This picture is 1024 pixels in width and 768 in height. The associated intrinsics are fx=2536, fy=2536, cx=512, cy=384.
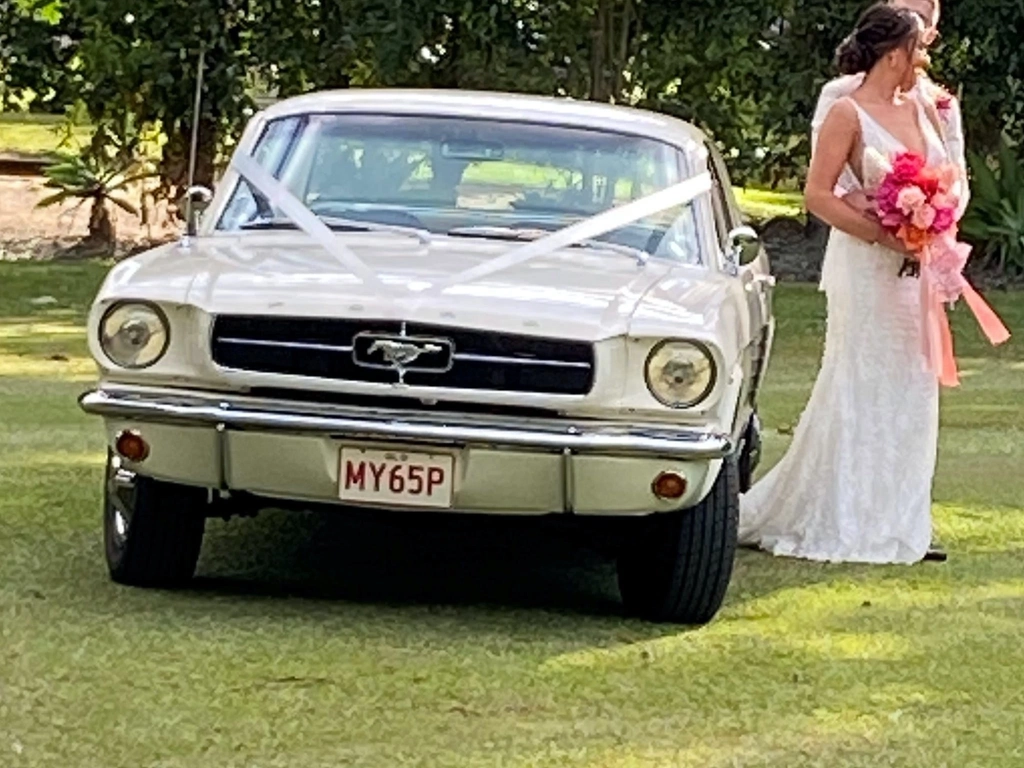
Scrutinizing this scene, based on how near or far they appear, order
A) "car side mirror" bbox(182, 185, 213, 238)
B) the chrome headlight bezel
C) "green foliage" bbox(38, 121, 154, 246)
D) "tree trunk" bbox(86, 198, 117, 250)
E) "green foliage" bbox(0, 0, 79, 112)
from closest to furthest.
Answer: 1. the chrome headlight bezel
2. "car side mirror" bbox(182, 185, 213, 238)
3. "green foliage" bbox(0, 0, 79, 112)
4. "green foliage" bbox(38, 121, 154, 246)
5. "tree trunk" bbox(86, 198, 117, 250)

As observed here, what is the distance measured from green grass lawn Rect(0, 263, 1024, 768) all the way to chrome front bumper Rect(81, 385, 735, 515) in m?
0.41

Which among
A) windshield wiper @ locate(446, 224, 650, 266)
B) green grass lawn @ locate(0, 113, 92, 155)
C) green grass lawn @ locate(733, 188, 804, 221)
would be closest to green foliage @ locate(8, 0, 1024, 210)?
green grass lawn @ locate(733, 188, 804, 221)

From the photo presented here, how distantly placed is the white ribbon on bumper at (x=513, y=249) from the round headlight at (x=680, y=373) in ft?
2.00

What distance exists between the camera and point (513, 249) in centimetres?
757

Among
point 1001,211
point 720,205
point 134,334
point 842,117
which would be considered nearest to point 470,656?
point 134,334

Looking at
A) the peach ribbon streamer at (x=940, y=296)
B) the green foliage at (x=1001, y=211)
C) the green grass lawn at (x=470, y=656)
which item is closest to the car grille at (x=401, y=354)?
the green grass lawn at (x=470, y=656)

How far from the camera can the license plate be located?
683 centimetres

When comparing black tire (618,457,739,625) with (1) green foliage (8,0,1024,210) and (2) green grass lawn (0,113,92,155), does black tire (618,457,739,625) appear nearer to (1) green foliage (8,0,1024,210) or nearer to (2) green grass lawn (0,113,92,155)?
(1) green foliage (8,0,1024,210)

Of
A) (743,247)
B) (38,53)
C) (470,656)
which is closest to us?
(470,656)

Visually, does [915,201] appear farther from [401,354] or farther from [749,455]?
[401,354]

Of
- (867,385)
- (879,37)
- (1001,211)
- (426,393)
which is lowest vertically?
(1001,211)

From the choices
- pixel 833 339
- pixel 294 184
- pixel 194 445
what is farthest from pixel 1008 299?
pixel 194 445

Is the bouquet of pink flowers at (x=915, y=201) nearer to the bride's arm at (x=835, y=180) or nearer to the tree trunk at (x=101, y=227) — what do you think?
the bride's arm at (x=835, y=180)

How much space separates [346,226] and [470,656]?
5.51 ft
